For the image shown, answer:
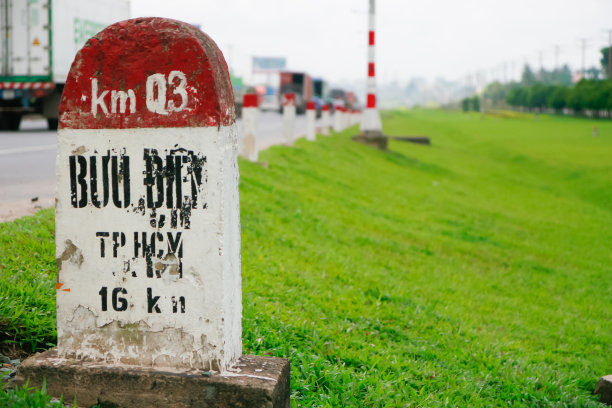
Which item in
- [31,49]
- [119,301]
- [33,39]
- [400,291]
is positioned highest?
[33,39]

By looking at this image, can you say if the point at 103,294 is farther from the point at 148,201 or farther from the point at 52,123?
the point at 52,123

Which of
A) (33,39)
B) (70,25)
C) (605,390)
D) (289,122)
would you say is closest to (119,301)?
(605,390)

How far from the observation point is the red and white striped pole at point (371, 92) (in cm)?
2300

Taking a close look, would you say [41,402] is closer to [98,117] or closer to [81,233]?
[81,233]

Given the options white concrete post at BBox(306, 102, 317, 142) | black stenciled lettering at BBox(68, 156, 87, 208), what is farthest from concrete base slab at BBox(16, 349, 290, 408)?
white concrete post at BBox(306, 102, 317, 142)

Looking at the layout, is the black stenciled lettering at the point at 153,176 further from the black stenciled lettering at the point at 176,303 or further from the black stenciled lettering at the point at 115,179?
the black stenciled lettering at the point at 176,303

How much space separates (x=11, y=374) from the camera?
2875 mm

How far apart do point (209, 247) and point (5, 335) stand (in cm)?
138

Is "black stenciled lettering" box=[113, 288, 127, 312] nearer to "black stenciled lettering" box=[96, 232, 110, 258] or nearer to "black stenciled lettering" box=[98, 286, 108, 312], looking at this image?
"black stenciled lettering" box=[98, 286, 108, 312]

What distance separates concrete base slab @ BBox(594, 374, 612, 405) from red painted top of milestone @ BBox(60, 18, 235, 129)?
324 cm

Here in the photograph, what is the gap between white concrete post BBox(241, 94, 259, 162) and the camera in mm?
9961

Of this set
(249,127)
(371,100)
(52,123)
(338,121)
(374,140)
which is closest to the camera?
(249,127)

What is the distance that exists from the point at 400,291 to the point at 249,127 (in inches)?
183

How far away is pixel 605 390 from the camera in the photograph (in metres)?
4.49
